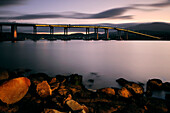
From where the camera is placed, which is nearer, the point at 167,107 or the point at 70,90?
the point at 167,107

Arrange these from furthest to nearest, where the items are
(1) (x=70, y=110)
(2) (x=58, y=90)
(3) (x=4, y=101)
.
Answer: (2) (x=58, y=90), (3) (x=4, y=101), (1) (x=70, y=110)

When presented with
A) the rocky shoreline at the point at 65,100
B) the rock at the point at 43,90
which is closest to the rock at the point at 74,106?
the rocky shoreline at the point at 65,100

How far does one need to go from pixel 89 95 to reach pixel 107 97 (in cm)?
98

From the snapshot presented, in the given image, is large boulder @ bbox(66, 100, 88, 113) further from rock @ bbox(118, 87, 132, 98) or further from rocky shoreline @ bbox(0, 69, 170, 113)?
rock @ bbox(118, 87, 132, 98)

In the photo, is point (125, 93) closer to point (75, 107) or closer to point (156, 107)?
point (156, 107)

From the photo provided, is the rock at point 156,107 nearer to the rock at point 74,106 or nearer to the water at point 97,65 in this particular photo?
the rock at point 74,106

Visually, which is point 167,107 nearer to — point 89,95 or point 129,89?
point 129,89

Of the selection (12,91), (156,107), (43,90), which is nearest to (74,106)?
(43,90)

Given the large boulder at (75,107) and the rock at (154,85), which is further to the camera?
the rock at (154,85)

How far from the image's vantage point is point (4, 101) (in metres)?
6.01

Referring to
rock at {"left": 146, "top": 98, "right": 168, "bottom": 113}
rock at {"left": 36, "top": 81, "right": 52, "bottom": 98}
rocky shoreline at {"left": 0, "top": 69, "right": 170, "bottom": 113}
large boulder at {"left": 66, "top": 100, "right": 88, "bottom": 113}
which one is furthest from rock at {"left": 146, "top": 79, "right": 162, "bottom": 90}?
rock at {"left": 36, "top": 81, "right": 52, "bottom": 98}

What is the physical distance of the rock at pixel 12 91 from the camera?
6.08 metres

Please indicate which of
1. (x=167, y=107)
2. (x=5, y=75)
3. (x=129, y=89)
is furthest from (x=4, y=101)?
(x=167, y=107)

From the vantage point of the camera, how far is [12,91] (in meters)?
6.23
